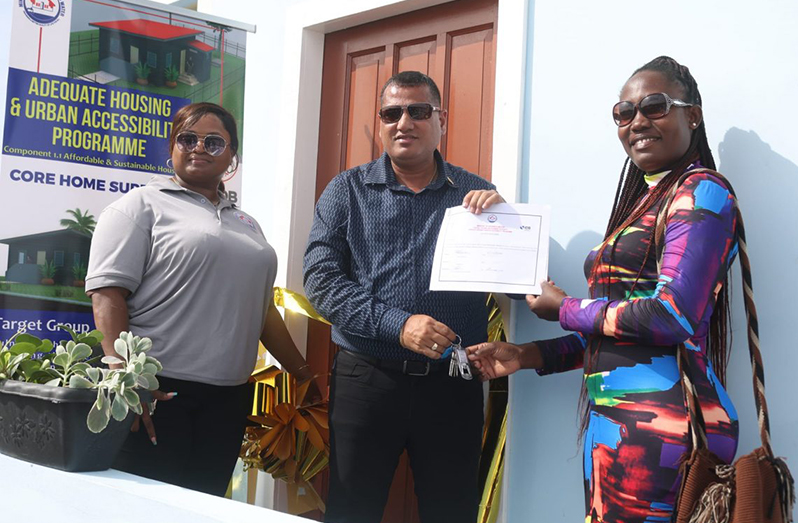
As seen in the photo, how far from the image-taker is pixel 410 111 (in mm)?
2947

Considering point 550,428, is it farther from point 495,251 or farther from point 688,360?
point 688,360

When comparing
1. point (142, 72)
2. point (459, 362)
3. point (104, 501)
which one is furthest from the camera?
point (142, 72)

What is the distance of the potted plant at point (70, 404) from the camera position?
2.14 meters

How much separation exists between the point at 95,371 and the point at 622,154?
191 cm

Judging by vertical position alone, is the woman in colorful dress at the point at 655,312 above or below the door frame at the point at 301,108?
below

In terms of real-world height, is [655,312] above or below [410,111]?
below

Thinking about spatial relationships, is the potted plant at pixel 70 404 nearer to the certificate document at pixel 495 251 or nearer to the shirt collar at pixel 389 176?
the certificate document at pixel 495 251

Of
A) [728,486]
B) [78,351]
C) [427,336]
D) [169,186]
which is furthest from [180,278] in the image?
[728,486]

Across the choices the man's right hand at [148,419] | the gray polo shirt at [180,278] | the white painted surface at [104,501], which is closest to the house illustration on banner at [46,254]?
the gray polo shirt at [180,278]

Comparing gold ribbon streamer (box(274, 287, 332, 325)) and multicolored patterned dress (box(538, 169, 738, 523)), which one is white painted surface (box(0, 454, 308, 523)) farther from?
gold ribbon streamer (box(274, 287, 332, 325))

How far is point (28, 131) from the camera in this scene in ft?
11.4

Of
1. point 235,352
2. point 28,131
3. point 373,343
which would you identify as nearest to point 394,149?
point 373,343

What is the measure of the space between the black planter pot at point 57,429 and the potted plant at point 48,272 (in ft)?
4.23

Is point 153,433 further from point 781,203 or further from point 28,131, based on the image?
point 781,203
